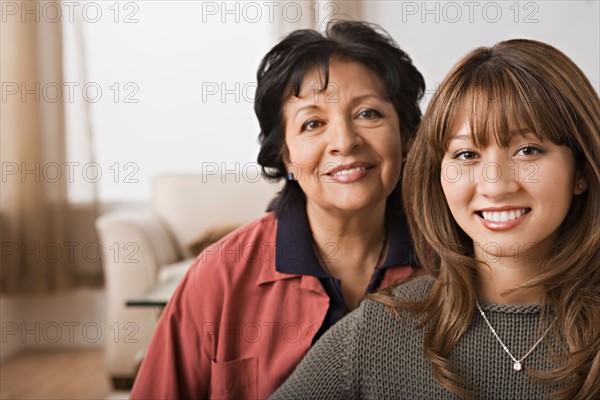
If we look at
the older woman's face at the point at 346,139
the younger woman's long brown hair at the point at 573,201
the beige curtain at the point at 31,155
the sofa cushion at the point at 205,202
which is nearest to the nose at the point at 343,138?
the older woman's face at the point at 346,139

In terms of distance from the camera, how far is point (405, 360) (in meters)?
1.07

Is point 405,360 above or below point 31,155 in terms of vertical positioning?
below

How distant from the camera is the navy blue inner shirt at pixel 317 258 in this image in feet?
4.16

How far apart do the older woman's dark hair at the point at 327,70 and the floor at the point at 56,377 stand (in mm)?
1474

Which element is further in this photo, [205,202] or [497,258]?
[205,202]

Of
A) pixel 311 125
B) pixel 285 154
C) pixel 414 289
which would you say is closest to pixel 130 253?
pixel 285 154

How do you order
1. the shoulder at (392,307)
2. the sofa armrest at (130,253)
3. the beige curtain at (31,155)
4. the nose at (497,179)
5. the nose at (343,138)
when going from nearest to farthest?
the nose at (497,179)
the shoulder at (392,307)
the nose at (343,138)
the sofa armrest at (130,253)
the beige curtain at (31,155)

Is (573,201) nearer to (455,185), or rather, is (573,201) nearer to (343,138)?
(455,185)

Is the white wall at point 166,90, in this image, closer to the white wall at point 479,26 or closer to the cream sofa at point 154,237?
the cream sofa at point 154,237

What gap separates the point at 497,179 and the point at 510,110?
9cm

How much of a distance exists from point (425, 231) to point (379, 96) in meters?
0.27

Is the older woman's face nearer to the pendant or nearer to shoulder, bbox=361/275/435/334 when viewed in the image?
shoulder, bbox=361/275/435/334

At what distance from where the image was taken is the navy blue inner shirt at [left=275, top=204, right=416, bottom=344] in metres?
1.27

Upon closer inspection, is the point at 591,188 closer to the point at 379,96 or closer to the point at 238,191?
the point at 379,96
